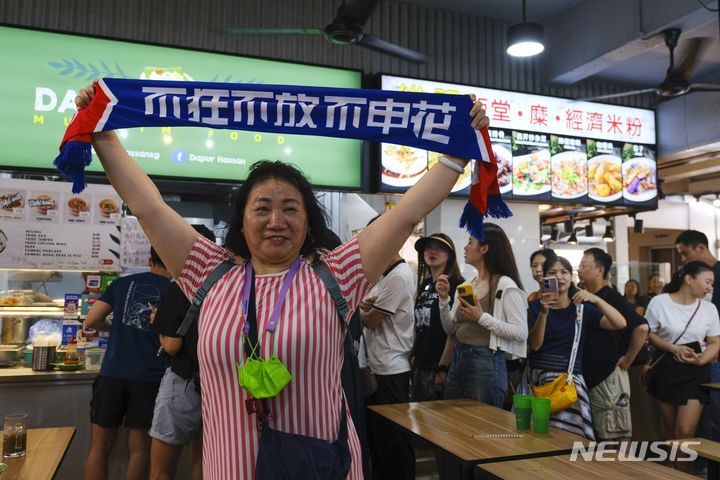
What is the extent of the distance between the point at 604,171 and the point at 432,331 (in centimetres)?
291

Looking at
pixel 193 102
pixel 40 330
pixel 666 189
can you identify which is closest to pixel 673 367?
pixel 193 102

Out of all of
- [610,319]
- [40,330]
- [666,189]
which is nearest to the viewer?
[610,319]

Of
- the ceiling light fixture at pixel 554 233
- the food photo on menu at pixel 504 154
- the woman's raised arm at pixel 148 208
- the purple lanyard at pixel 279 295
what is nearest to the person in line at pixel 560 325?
the food photo on menu at pixel 504 154

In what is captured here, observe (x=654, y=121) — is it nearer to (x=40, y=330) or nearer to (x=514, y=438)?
(x=514, y=438)

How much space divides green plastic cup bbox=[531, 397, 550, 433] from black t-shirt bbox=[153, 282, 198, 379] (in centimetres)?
180

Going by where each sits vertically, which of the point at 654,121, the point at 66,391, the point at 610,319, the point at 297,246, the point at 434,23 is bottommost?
the point at 66,391

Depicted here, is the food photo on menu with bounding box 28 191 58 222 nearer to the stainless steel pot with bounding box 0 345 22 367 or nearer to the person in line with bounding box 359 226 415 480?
the stainless steel pot with bounding box 0 345 22 367

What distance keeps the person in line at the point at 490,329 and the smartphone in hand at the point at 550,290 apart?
0.13 meters

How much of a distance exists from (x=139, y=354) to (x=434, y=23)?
419 centimetres

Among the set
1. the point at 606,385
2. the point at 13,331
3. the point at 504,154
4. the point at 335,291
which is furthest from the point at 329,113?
the point at 504,154

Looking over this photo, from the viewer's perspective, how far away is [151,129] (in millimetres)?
4430

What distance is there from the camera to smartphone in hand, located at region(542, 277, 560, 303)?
3.49 m

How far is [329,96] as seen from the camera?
1949 millimetres

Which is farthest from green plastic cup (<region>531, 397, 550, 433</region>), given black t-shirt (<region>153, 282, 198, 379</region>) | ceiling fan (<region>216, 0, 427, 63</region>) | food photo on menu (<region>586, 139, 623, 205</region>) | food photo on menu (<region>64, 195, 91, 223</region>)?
food photo on menu (<region>586, 139, 623, 205</region>)
